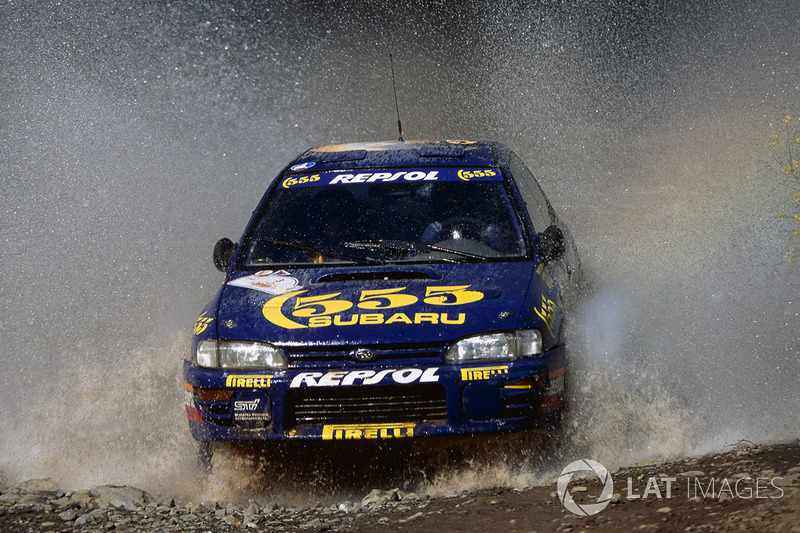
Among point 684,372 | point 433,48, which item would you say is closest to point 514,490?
point 684,372

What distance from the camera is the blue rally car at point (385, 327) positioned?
152 inches

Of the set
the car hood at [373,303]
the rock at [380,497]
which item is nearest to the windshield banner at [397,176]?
the car hood at [373,303]

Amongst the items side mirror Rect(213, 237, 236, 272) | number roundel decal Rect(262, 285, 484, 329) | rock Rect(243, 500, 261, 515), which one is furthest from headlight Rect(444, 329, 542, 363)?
side mirror Rect(213, 237, 236, 272)

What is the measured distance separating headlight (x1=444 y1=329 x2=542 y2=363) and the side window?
118cm

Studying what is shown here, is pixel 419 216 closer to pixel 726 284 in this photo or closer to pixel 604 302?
pixel 604 302

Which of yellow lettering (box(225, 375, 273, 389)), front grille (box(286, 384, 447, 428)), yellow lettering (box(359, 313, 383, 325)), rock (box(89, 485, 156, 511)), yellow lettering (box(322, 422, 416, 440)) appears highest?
yellow lettering (box(359, 313, 383, 325))

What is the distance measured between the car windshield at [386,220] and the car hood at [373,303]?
160mm

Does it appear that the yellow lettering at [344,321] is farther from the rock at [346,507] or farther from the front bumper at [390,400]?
the rock at [346,507]

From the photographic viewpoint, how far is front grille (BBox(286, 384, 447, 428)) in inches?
152

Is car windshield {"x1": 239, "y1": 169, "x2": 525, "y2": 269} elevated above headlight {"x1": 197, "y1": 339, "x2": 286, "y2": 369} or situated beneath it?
elevated above

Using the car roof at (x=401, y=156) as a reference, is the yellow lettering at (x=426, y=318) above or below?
below

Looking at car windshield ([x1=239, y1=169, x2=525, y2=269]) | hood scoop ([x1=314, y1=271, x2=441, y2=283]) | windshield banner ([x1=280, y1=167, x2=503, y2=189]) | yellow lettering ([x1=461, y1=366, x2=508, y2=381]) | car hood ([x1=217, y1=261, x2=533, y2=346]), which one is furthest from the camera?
windshield banner ([x1=280, y1=167, x2=503, y2=189])

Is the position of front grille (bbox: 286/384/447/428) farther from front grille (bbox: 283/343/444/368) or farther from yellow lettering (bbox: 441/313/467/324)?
yellow lettering (bbox: 441/313/467/324)

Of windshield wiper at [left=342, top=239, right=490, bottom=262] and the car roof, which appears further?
the car roof
